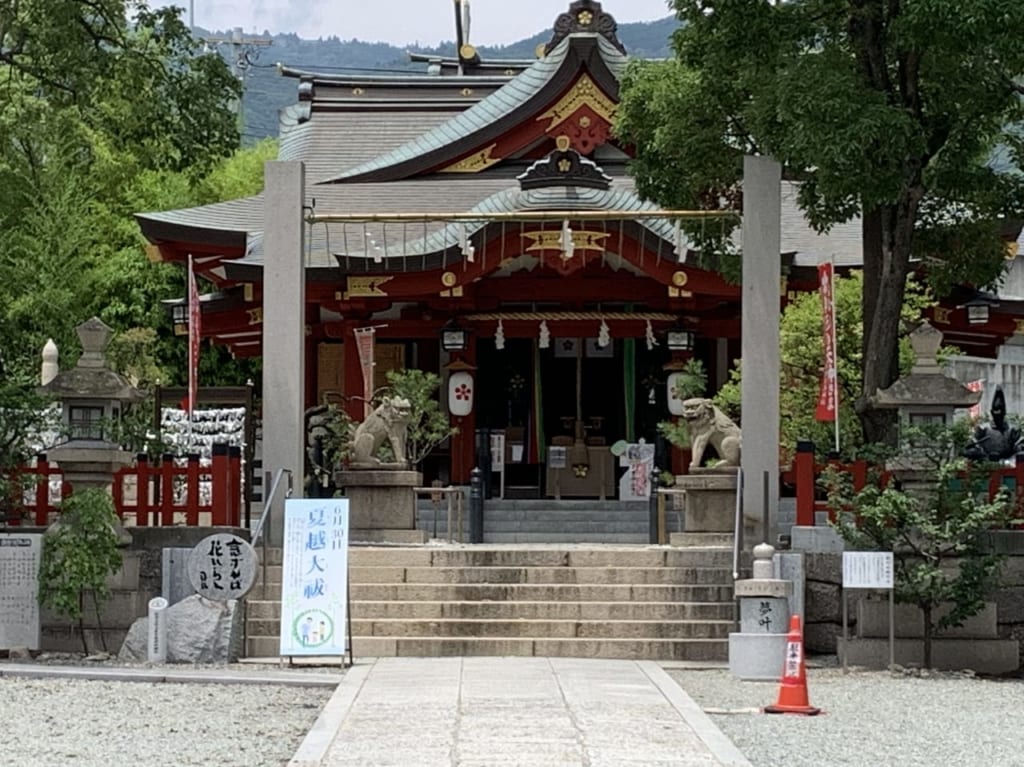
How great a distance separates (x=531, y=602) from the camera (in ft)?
49.9

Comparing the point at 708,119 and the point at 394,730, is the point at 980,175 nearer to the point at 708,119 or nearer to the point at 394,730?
the point at 708,119

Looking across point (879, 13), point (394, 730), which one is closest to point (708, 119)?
point (879, 13)

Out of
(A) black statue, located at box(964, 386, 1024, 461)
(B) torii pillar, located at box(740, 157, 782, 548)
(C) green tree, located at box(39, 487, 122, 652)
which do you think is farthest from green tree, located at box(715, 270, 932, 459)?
(C) green tree, located at box(39, 487, 122, 652)

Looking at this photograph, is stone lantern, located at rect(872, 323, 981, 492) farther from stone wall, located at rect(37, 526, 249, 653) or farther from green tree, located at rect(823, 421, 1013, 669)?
stone wall, located at rect(37, 526, 249, 653)

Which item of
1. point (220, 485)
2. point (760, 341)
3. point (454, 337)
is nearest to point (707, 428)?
point (760, 341)

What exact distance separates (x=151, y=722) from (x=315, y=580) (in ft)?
10.9

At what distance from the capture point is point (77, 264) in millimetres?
36219

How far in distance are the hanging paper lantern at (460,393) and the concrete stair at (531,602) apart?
7.79 metres

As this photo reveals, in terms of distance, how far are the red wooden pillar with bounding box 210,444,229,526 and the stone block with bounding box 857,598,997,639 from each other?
18.5 feet

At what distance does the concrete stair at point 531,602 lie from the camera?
578 inches

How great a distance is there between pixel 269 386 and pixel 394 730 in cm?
678

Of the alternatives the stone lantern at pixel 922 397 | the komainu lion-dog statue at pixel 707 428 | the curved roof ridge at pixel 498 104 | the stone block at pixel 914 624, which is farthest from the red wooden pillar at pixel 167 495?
the curved roof ridge at pixel 498 104

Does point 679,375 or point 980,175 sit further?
point 679,375

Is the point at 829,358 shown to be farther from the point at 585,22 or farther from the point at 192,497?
the point at 585,22
